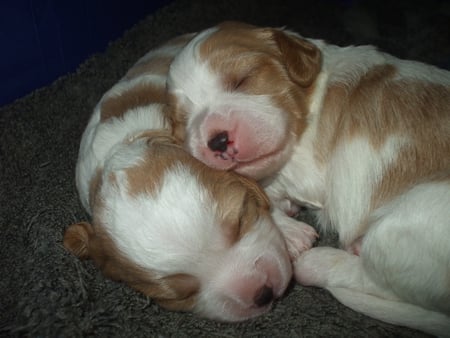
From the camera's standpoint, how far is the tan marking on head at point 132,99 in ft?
9.05

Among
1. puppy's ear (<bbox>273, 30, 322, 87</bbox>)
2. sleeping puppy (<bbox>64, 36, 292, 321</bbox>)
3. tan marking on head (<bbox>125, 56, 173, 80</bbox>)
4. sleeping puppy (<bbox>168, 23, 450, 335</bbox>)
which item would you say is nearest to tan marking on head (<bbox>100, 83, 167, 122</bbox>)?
tan marking on head (<bbox>125, 56, 173, 80</bbox>)

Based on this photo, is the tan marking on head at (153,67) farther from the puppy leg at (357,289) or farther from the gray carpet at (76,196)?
the puppy leg at (357,289)

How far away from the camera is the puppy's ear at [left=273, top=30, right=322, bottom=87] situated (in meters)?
2.48

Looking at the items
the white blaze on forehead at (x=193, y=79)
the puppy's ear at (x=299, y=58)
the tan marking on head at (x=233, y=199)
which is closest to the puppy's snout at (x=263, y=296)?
the tan marking on head at (x=233, y=199)

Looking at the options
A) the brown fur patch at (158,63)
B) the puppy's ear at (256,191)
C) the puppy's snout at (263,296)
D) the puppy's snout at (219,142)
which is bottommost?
the puppy's snout at (263,296)

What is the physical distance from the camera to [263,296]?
2.06m

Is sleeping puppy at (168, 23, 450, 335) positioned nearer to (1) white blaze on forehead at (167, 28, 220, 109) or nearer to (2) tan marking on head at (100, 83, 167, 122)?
(1) white blaze on forehead at (167, 28, 220, 109)

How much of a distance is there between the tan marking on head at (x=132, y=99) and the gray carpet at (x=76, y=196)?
0.61m

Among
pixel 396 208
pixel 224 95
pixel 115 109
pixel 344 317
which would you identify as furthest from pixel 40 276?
pixel 396 208

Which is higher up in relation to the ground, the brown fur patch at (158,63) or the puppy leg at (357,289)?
the brown fur patch at (158,63)

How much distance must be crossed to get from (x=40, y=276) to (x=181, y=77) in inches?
47.6

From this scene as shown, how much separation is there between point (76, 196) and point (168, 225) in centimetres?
130

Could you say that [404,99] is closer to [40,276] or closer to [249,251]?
[249,251]

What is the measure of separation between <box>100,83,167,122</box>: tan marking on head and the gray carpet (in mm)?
607
